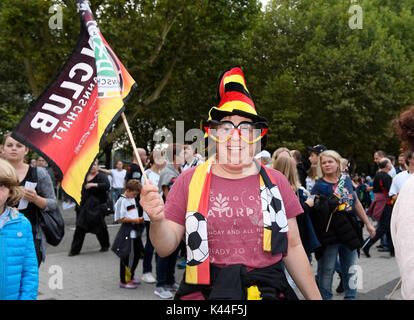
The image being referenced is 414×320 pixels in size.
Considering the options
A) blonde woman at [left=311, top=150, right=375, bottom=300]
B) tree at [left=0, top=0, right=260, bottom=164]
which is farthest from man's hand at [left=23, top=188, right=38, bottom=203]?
tree at [left=0, top=0, right=260, bottom=164]

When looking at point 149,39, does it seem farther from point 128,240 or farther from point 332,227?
point 332,227

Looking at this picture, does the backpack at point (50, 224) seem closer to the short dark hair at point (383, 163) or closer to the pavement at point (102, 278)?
the pavement at point (102, 278)

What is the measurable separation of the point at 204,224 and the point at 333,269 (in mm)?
3399

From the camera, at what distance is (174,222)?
238 centimetres

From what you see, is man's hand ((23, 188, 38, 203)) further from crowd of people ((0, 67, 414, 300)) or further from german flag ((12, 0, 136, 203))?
german flag ((12, 0, 136, 203))

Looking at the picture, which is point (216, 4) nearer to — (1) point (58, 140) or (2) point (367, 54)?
(2) point (367, 54)

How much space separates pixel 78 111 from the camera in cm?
248

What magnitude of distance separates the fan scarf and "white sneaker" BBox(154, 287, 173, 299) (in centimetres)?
347

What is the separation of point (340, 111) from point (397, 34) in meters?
8.07

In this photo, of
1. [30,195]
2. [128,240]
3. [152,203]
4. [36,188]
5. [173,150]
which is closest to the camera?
[152,203]

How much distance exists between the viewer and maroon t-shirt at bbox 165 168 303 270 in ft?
7.38

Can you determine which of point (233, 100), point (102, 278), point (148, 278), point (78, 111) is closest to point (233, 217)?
point (233, 100)

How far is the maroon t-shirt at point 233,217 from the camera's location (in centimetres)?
225

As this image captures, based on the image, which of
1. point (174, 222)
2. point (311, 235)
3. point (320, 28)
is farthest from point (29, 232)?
point (320, 28)
